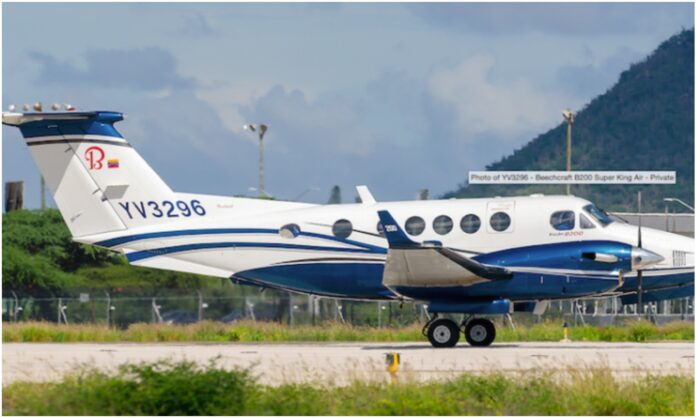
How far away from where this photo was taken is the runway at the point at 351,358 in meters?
22.1

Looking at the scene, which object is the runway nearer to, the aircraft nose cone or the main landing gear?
the main landing gear

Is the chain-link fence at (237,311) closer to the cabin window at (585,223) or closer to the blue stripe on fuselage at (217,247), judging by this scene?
the blue stripe on fuselage at (217,247)

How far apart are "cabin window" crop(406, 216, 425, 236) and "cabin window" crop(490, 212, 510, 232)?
1.54 meters

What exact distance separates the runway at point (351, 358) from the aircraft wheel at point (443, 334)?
33 cm

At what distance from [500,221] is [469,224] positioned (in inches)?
26.8

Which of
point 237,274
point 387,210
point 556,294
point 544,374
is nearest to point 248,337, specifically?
point 237,274

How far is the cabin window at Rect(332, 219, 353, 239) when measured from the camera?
30.1 m

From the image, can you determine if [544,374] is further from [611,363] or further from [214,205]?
[214,205]

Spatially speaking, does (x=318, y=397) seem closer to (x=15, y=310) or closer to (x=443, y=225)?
(x=443, y=225)

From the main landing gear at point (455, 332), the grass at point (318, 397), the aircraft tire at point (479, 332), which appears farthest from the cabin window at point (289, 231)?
the grass at point (318, 397)

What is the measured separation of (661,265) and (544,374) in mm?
9737

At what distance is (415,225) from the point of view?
29.5 meters

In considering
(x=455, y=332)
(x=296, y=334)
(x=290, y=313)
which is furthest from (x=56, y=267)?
(x=455, y=332)

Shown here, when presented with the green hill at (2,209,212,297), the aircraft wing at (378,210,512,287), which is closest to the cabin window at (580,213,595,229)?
the aircraft wing at (378,210,512,287)
